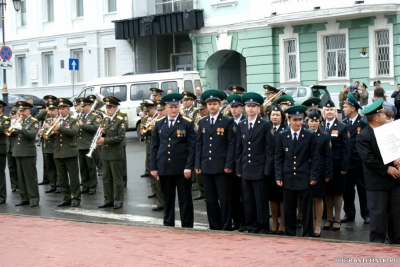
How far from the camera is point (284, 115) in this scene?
12070 mm

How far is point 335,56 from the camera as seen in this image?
3123 cm

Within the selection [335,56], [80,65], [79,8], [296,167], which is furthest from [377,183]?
[79,8]

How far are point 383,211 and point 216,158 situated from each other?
9.54ft

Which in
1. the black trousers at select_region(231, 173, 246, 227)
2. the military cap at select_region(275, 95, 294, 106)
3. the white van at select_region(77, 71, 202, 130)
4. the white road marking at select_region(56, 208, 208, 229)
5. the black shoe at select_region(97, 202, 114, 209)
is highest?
the white van at select_region(77, 71, 202, 130)

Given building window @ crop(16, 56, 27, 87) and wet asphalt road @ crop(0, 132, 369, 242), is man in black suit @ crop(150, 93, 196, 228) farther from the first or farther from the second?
building window @ crop(16, 56, 27, 87)

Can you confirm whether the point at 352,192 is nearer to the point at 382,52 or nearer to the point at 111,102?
the point at 111,102

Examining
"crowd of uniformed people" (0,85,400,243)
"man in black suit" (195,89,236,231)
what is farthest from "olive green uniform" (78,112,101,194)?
"man in black suit" (195,89,236,231)

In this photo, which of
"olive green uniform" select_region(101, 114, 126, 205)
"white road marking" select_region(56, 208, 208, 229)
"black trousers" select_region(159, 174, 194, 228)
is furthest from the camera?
"olive green uniform" select_region(101, 114, 126, 205)

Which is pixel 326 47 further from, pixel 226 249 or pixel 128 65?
pixel 226 249

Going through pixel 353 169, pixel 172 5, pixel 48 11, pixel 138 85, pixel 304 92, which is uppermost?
pixel 48 11

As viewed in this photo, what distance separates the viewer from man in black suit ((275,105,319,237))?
1091 centimetres

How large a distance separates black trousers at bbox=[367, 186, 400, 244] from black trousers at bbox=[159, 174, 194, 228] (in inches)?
132

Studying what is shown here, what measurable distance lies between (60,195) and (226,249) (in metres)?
8.16

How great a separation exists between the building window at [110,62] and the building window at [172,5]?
359 cm
